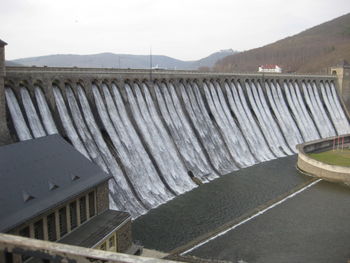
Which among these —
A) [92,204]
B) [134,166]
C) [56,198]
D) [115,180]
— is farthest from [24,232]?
[134,166]

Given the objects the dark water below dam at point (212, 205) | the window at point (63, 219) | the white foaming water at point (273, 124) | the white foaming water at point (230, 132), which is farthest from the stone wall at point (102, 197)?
the white foaming water at point (273, 124)

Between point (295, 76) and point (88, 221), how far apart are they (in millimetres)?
52363

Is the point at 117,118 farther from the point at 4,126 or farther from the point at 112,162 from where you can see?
the point at 4,126

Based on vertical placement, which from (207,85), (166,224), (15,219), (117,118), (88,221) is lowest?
(166,224)

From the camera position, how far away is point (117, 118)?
3519 cm

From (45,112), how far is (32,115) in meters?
1.30

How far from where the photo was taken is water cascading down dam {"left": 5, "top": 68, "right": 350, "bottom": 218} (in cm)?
2963

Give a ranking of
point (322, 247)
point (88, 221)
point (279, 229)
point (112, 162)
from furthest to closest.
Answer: point (112, 162) → point (279, 229) → point (322, 247) → point (88, 221)

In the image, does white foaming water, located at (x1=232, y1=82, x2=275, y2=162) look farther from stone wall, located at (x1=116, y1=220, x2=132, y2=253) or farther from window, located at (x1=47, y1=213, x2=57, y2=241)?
window, located at (x1=47, y1=213, x2=57, y2=241)

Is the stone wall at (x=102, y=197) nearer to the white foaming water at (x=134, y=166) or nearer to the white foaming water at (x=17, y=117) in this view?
the white foaming water at (x=17, y=117)

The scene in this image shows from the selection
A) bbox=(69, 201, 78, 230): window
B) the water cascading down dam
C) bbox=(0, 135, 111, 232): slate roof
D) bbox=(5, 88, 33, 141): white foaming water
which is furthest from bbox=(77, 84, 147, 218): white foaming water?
bbox=(69, 201, 78, 230): window

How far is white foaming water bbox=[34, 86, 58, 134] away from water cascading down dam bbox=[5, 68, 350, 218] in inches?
3.3

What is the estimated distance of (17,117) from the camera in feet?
88.6

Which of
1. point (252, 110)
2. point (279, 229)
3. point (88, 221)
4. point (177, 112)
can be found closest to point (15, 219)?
point (88, 221)
